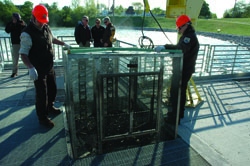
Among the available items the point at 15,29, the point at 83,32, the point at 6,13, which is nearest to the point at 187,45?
the point at 83,32

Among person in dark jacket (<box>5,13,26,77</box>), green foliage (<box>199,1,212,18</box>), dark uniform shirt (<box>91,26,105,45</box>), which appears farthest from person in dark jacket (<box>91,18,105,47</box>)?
green foliage (<box>199,1,212,18</box>)

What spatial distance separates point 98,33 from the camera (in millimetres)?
7789

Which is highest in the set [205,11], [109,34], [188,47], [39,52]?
[205,11]

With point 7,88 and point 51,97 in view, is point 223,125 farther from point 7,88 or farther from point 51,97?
point 7,88

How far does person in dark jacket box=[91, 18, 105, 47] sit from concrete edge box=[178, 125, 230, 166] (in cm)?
532

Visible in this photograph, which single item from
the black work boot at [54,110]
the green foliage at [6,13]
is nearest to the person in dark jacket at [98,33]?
the black work boot at [54,110]

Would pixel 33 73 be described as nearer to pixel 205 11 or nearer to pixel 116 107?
pixel 116 107

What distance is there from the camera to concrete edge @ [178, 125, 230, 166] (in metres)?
2.70

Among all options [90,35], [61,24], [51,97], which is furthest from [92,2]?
[51,97]

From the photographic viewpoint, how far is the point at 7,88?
5410 mm

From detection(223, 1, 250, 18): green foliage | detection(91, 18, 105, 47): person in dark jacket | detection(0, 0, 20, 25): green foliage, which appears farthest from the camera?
detection(223, 1, 250, 18): green foliage

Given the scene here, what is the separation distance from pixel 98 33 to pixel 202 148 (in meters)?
6.08

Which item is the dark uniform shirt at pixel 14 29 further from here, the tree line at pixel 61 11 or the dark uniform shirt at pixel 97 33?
the tree line at pixel 61 11

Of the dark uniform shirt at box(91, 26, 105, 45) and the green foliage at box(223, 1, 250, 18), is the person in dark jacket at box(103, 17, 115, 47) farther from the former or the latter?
the green foliage at box(223, 1, 250, 18)
